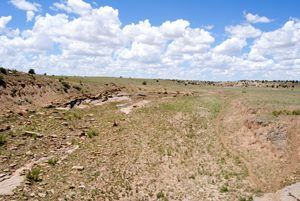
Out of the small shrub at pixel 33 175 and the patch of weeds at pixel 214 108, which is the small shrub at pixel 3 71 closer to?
the patch of weeds at pixel 214 108

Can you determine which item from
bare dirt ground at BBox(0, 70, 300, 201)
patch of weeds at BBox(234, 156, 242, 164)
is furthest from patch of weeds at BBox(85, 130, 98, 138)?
patch of weeds at BBox(234, 156, 242, 164)

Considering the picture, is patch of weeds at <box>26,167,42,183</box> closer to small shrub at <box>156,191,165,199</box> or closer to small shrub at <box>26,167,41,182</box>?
small shrub at <box>26,167,41,182</box>

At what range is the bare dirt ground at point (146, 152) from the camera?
1024 inches

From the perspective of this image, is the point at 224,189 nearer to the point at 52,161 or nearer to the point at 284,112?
the point at 52,161

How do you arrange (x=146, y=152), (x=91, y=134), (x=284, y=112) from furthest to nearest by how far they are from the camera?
(x=284, y=112)
(x=91, y=134)
(x=146, y=152)

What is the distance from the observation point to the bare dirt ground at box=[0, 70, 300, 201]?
26016mm

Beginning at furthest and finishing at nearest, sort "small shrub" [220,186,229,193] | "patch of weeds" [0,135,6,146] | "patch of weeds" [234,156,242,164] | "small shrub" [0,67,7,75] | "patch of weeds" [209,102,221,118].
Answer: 1. "small shrub" [0,67,7,75]
2. "patch of weeds" [209,102,221,118]
3. "patch of weeds" [0,135,6,146]
4. "patch of weeds" [234,156,242,164]
5. "small shrub" [220,186,229,193]

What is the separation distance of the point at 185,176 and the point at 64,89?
38476mm

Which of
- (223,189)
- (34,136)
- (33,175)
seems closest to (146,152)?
(223,189)

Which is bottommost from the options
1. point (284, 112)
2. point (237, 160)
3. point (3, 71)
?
point (237, 160)

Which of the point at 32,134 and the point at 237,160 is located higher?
the point at 32,134

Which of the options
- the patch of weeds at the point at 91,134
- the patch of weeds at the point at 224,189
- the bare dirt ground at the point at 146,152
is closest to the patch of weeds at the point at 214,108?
the bare dirt ground at the point at 146,152

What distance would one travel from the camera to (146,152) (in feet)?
112

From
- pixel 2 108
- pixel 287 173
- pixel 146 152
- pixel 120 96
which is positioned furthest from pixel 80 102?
pixel 287 173
